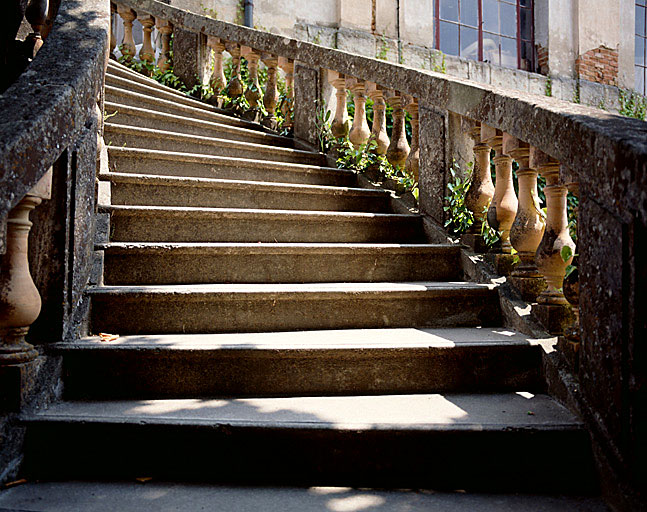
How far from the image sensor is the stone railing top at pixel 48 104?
1.50m

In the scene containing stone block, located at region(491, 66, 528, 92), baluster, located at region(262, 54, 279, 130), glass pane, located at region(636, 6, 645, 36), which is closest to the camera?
baluster, located at region(262, 54, 279, 130)

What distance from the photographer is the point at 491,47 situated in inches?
399

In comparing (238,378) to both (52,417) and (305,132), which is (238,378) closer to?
(52,417)

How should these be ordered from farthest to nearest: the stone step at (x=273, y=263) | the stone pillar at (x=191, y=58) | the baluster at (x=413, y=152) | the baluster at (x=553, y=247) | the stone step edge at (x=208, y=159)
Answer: the stone pillar at (x=191, y=58) < the baluster at (x=413, y=152) < the stone step edge at (x=208, y=159) < the stone step at (x=273, y=263) < the baluster at (x=553, y=247)

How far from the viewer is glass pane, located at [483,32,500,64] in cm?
1007

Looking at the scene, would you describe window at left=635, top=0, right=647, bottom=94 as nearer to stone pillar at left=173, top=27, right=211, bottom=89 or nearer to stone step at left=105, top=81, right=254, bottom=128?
stone pillar at left=173, top=27, right=211, bottom=89

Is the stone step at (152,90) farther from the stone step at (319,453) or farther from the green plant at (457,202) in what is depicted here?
the stone step at (319,453)

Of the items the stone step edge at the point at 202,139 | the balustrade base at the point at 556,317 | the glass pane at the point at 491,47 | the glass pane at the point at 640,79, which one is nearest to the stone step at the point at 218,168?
Result: the stone step edge at the point at 202,139

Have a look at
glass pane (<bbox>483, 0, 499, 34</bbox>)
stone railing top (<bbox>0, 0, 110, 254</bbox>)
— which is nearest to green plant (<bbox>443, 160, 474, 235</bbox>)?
stone railing top (<bbox>0, 0, 110, 254</bbox>)

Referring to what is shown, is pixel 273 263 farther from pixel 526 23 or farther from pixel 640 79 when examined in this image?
pixel 640 79

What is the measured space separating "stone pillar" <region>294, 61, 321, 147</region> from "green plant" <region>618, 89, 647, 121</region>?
8324mm

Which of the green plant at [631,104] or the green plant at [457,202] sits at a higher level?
the green plant at [631,104]

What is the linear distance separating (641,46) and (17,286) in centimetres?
1324

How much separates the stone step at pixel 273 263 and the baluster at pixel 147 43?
4167 mm
